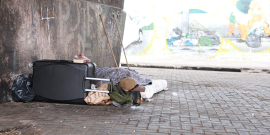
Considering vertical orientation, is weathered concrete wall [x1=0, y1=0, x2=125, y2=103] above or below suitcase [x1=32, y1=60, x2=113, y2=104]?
above

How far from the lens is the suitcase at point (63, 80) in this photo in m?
4.63

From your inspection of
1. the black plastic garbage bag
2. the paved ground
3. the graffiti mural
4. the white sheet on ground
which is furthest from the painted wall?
the black plastic garbage bag

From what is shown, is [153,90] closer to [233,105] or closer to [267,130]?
[233,105]

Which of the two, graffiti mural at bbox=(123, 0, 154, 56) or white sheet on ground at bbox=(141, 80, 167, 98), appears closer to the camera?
white sheet on ground at bbox=(141, 80, 167, 98)

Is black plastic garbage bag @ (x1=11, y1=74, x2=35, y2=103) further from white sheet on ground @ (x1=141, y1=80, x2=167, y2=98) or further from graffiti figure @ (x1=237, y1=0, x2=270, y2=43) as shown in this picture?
graffiti figure @ (x1=237, y1=0, x2=270, y2=43)

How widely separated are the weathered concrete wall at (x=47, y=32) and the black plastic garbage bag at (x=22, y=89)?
0.47 ft

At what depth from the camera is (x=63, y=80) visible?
4676 millimetres

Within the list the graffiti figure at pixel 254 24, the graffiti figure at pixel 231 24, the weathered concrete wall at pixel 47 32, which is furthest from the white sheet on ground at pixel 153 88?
the graffiti figure at pixel 254 24

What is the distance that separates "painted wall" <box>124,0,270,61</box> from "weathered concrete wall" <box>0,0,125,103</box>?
11994 millimetres

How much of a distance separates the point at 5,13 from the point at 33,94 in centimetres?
164

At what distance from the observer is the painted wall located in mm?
18203

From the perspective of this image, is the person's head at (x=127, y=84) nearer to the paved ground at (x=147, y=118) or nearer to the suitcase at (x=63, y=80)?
the paved ground at (x=147, y=118)

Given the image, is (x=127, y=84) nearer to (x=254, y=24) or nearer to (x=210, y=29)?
(x=210, y=29)

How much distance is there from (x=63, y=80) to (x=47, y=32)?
5.21ft
